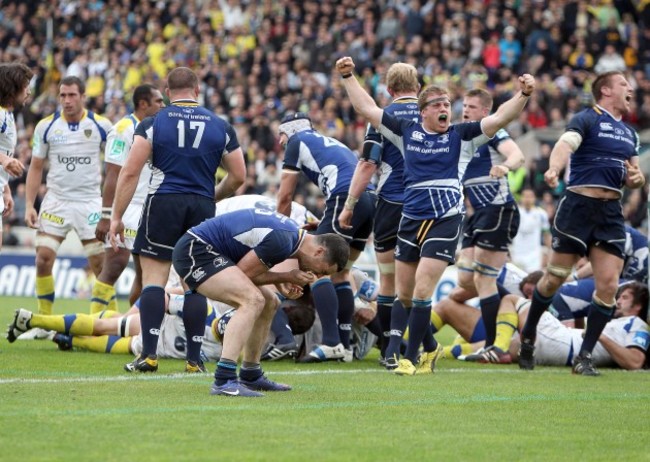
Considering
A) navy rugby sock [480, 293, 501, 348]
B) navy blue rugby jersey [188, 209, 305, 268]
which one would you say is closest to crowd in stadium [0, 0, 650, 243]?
Result: navy rugby sock [480, 293, 501, 348]

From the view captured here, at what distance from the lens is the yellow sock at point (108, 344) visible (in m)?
11.7

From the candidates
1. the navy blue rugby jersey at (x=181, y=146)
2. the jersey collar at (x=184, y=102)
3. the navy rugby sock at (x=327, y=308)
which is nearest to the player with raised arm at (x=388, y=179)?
the navy rugby sock at (x=327, y=308)

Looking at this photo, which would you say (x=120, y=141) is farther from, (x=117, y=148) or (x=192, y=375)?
(x=192, y=375)

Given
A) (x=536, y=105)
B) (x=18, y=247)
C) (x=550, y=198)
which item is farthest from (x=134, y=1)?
(x=550, y=198)

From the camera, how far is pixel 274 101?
29.3 m

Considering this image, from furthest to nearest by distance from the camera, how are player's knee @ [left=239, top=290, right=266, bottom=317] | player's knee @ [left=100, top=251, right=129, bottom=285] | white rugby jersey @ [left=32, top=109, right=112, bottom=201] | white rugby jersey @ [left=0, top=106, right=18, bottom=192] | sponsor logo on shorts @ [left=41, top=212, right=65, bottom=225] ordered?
sponsor logo on shorts @ [left=41, top=212, right=65, bottom=225] < white rugby jersey @ [left=32, top=109, right=112, bottom=201] < player's knee @ [left=100, top=251, right=129, bottom=285] < white rugby jersey @ [left=0, top=106, right=18, bottom=192] < player's knee @ [left=239, top=290, right=266, bottom=317]

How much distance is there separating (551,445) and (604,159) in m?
4.73

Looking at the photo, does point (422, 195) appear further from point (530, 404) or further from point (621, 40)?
point (621, 40)

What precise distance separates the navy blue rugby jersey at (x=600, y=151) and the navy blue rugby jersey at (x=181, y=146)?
3299 mm

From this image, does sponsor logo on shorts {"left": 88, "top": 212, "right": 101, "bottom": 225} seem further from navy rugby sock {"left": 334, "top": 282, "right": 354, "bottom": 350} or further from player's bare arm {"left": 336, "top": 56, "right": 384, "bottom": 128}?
player's bare arm {"left": 336, "top": 56, "right": 384, "bottom": 128}

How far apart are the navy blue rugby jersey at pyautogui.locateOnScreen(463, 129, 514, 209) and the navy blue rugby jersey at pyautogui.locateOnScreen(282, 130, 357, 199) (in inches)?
47.6

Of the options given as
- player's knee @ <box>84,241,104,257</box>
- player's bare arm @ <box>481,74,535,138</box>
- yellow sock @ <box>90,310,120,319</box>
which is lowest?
yellow sock @ <box>90,310,120,319</box>

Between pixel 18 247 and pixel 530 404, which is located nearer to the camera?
pixel 530 404

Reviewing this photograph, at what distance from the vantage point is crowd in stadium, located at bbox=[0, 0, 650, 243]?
26.3m
